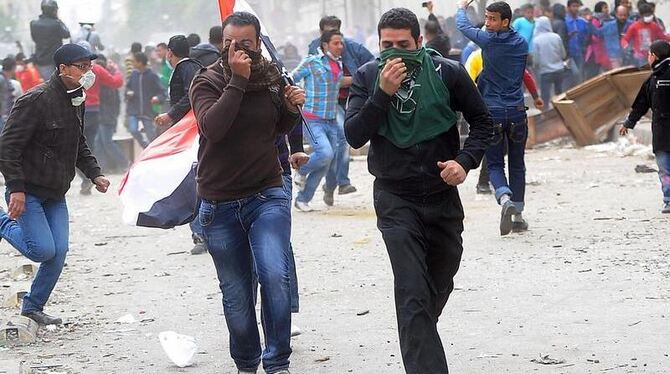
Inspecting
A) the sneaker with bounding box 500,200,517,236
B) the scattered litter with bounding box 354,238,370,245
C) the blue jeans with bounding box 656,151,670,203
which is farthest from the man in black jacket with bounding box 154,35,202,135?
the blue jeans with bounding box 656,151,670,203

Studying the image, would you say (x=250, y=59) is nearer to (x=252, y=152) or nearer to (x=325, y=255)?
(x=252, y=152)

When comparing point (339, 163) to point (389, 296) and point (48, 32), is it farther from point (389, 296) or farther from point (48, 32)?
point (48, 32)

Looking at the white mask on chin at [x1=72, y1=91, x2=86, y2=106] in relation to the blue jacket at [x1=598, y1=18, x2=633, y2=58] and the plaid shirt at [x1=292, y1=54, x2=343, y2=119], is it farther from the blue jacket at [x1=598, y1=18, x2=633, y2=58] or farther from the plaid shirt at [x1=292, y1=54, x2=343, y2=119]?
the blue jacket at [x1=598, y1=18, x2=633, y2=58]

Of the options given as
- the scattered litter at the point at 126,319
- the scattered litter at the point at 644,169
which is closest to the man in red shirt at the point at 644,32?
the scattered litter at the point at 644,169

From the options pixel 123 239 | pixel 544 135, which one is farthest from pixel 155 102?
pixel 123 239

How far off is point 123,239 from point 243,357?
250 inches

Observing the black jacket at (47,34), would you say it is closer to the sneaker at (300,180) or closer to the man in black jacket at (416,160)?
the sneaker at (300,180)

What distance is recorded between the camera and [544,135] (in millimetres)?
18516

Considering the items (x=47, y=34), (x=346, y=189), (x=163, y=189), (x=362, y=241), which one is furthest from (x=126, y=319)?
(x=47, y=34)

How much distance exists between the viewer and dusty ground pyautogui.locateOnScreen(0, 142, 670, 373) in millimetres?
6586

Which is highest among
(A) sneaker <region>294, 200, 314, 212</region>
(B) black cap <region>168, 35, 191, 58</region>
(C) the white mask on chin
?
(C) the white mask on chin

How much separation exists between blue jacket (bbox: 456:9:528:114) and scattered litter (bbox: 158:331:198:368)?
4452 millimetres

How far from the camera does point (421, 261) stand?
5285mm

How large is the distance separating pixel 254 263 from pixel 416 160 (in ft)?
3.48
